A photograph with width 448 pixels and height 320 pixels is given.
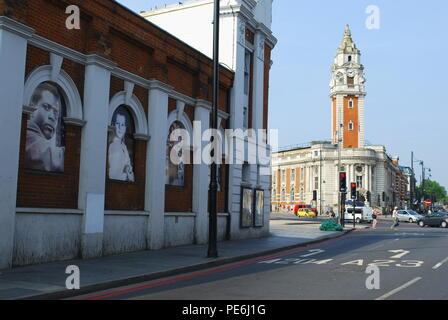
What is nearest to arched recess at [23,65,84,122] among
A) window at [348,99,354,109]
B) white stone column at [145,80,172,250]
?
white stone column at [145,80,172,250]

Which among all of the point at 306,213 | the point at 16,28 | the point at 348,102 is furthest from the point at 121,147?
the point at 348,102

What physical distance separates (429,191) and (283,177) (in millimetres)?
100270

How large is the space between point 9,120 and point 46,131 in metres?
1.67

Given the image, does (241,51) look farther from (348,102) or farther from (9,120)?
(348,102)

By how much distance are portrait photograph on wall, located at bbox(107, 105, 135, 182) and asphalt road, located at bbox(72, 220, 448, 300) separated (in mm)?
4960

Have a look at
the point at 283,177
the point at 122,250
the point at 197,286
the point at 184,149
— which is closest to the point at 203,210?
the point at 184,149

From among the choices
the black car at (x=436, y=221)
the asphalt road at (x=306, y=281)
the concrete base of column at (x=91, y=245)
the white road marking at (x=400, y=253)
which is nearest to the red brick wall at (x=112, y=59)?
the concrete base of column at (x=91, y=245)

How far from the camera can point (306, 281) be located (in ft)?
34.9

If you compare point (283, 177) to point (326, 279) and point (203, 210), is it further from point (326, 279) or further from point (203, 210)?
point (326, 279)

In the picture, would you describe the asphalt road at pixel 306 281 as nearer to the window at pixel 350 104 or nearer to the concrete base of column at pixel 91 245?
the concrete base of column at pixel 91 245

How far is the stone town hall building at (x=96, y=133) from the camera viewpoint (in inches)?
463

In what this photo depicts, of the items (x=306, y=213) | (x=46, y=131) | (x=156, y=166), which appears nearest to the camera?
(x=46, y=131)

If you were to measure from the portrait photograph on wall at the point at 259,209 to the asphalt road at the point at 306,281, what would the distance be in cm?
931

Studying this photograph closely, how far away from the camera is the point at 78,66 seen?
14.1 metres
